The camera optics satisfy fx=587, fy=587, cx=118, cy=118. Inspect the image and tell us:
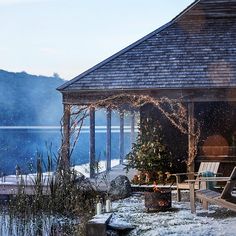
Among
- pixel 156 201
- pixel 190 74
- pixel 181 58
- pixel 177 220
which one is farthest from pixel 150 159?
pixel 177 220

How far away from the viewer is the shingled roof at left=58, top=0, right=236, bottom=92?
627 inches

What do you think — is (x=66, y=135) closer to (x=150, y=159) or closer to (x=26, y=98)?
(x=150, y=159)

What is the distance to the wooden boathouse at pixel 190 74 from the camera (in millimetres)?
15734

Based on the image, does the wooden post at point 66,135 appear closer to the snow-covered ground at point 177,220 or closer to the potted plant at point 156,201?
the snow-covered ground at point 177,220

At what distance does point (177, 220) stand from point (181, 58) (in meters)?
7.28

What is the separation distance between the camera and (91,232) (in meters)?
9.25

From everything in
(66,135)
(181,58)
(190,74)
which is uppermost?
(181,58)

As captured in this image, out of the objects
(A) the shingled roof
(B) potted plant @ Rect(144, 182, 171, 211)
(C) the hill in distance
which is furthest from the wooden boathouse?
(C) the hill in distance

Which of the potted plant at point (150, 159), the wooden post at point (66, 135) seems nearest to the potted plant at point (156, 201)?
the potted plant at point (150, 159)

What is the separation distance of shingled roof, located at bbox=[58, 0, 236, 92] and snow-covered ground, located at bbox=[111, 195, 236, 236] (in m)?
4.42

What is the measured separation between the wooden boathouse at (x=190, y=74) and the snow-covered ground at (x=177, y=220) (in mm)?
3943

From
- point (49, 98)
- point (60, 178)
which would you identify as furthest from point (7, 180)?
point (49, 98)

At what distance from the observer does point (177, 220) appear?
1035 cm

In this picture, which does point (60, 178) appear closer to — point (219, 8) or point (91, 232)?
point (91, 232)
